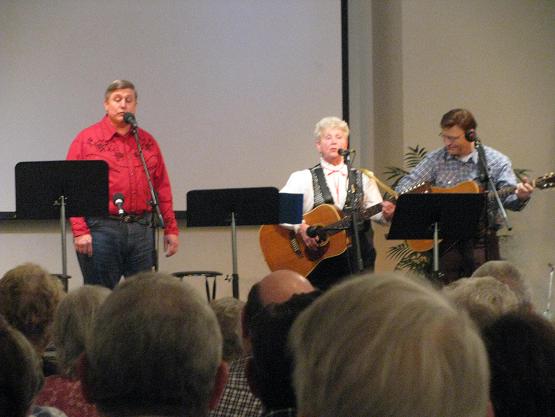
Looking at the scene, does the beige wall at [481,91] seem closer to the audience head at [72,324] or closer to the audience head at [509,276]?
the audience head at [509,276]

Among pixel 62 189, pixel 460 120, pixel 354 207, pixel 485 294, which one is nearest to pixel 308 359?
pixel 485 294

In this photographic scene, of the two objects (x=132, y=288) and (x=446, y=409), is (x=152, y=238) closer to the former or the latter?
(x=132, y=288)

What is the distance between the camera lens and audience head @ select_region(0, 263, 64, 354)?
2.91 m

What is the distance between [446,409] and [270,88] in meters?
6.93

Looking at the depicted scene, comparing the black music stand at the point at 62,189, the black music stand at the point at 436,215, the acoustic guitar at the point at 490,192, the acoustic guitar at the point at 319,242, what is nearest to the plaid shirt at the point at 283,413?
the black music stand at the point at 436,215

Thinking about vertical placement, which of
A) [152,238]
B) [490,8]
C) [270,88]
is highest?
[490,8]

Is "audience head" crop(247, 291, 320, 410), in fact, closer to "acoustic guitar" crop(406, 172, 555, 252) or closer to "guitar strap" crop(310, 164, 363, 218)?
"acoustic guitar" crop(406, 172, 555, 252)

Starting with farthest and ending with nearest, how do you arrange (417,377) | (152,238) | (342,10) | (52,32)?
(342,10)
(52,32)
(152,238)
(417,377)

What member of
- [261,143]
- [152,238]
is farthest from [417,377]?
[261,143]

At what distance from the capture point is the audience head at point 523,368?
165 cm

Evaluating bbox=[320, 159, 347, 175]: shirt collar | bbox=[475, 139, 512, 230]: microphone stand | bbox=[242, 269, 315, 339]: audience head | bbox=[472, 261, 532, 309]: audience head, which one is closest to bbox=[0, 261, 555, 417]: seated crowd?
bbox=[242, 269, 315, 339]: audience head

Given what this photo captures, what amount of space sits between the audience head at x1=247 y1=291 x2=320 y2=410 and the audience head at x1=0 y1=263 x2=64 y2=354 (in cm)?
124

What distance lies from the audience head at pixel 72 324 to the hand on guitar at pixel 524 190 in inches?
136

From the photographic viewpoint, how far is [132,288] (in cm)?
156
